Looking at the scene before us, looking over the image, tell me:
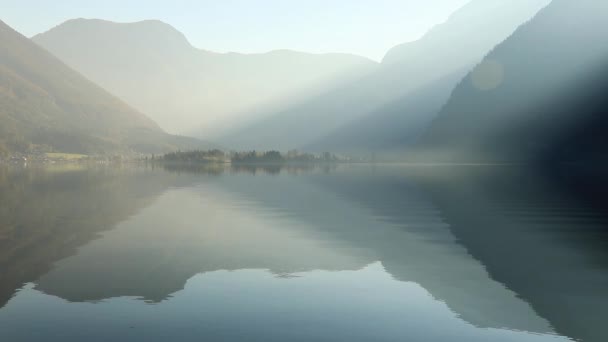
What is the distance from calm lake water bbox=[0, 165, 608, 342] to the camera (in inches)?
946

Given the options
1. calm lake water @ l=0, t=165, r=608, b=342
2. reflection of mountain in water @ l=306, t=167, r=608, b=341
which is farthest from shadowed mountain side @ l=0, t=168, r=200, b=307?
reflection of mountain in water @ l=306, t=167, r=608, b=341

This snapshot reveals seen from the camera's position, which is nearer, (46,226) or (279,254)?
(279,254)

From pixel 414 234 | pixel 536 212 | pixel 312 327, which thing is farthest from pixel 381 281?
pixel 536 212

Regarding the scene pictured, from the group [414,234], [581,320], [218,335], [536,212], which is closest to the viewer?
[218,335]

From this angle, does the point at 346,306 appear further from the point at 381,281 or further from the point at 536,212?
the point at 536,212

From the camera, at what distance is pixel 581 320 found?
25312 millimetres

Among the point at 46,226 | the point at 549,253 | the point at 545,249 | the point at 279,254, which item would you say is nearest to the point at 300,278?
the point at 279,254

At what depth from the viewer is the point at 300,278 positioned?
33469mm

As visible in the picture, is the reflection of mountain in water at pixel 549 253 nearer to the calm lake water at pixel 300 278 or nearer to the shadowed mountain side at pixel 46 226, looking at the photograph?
the calm lake water at pixel 300 278

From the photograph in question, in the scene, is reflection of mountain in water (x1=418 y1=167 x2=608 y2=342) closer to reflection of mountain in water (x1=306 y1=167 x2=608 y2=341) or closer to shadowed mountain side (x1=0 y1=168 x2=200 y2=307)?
reflection of mountain in water (x1=306 y1=167 x2=608 y2=341)

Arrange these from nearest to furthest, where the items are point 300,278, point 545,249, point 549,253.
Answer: point 300,278
point 549,253
point 545,249

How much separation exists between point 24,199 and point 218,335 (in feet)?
244

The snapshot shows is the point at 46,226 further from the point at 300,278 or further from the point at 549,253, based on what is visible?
the point at 549,253

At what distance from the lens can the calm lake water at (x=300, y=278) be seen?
2403cm
